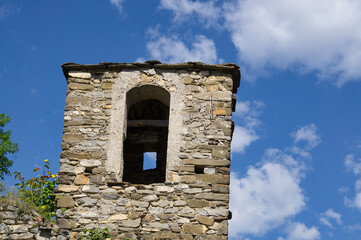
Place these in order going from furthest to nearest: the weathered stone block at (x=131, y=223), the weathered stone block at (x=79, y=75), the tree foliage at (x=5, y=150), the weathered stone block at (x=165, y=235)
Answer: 1. the tree foliage at (x=5, y=150)
2. the weathered stone block at (x=79, y=75)
3. the weathered stone block at (x=131, y=223)
4. the weathered stone block at (x=165, y=235)

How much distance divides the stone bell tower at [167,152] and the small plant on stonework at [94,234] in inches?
3.4

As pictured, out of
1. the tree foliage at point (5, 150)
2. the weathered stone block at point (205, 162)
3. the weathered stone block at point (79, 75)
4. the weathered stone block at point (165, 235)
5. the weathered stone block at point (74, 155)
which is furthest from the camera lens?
the tree foliage at point (5, 150)

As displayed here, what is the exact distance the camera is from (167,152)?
8828 mm

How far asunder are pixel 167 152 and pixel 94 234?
1629 millimetres

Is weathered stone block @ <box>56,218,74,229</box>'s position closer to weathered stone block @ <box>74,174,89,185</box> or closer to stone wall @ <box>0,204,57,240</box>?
stone wall @ <box>0,204,57,240</box>

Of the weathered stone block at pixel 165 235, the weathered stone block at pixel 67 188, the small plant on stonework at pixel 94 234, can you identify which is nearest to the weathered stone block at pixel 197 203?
the weathered stone block at pixel 165 235

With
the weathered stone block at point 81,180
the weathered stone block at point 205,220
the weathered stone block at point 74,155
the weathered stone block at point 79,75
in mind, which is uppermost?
the weathered stone block at point 79,75

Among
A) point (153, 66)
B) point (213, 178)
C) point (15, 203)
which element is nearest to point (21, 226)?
point (15, 203)

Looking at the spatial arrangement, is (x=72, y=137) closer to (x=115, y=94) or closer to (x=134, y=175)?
(x=115, y=94)

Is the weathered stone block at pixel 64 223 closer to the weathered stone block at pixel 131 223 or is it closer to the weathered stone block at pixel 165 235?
the weathered stone block at pixel 131 223

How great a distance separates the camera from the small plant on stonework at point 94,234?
8.23 meters

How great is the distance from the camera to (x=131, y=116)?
11016mm

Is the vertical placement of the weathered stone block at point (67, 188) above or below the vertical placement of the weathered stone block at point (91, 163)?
below

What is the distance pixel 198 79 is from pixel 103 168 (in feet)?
6.88
